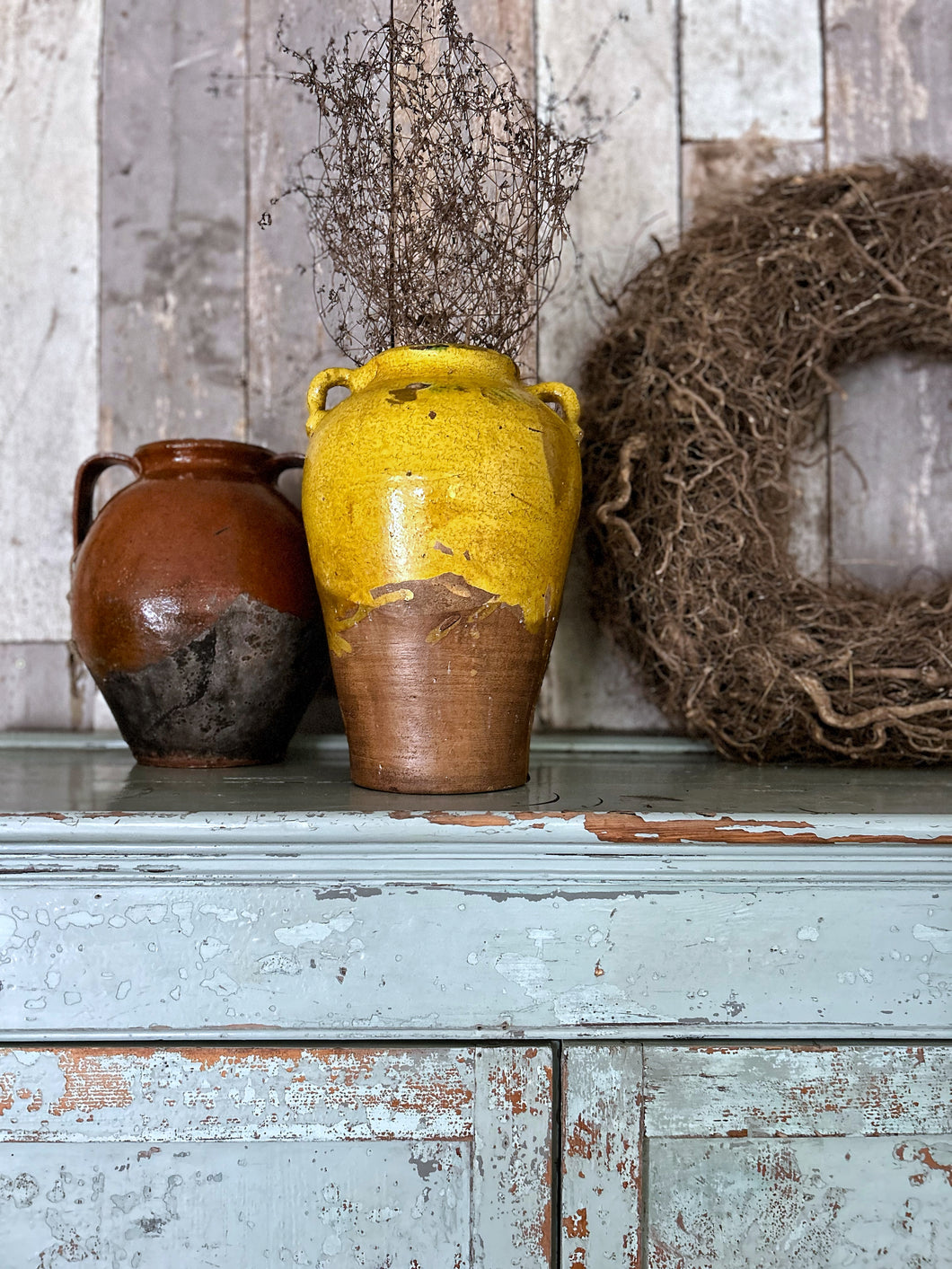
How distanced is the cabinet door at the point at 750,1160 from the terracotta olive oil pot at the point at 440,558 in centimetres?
24

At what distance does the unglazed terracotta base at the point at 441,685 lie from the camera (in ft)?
2.27

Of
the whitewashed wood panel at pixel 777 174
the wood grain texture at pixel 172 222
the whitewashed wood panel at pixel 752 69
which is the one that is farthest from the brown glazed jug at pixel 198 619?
the whitewashed wood panel at pixel 752 69

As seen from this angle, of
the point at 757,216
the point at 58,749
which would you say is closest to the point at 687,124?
the point at 757,216

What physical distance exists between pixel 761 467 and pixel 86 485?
68 cm

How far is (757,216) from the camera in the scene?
0.99 m

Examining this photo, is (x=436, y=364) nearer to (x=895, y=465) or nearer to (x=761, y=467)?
(x=761, y=467)

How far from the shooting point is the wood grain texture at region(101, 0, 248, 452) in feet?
3.60

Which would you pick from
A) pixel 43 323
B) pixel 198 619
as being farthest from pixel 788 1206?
pixel 43 323

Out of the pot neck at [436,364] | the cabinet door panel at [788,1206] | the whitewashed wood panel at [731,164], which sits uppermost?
the whitewashed wood panel at [731,164]

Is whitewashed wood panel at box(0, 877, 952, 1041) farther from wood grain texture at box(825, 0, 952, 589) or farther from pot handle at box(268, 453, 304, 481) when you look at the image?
wood grain texture at box(825, 0, 952, 589)

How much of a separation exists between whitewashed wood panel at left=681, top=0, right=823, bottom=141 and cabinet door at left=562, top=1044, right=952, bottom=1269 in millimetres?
990

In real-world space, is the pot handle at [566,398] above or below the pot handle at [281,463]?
above

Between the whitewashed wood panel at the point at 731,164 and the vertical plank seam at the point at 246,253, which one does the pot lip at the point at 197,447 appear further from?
the whitewashed wood panel at the point at 731,164

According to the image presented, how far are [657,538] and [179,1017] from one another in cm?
59
